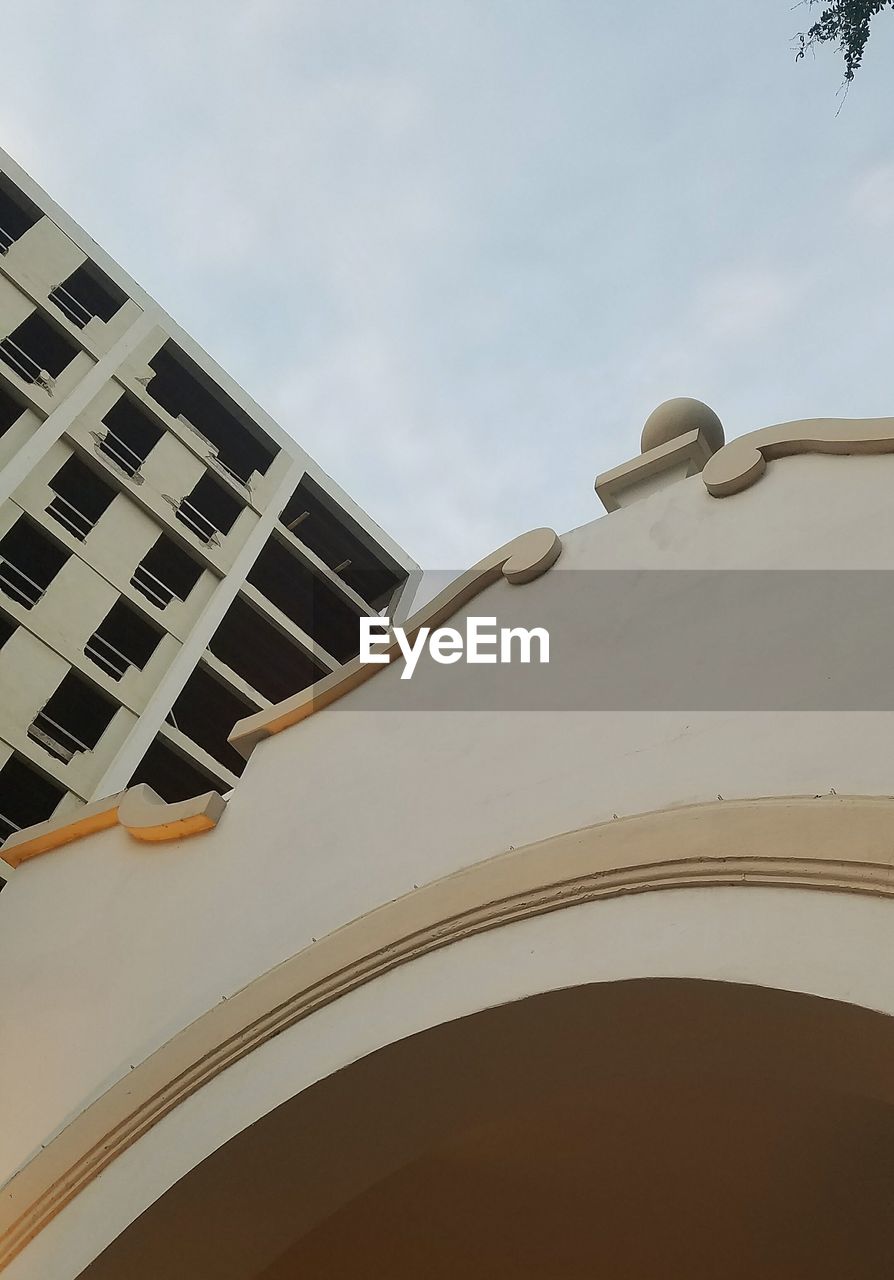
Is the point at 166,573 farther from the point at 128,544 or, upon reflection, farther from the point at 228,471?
the point at 228,471

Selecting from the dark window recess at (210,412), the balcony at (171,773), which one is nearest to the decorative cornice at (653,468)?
the balcony at (171,773)

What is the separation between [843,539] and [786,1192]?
2344 mm

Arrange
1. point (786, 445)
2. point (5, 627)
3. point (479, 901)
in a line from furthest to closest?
point (5, 627) → point (786, 445) → point (479, 901)

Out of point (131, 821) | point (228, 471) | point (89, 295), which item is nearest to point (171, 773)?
point (228, 471)

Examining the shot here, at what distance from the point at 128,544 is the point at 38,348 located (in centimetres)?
408

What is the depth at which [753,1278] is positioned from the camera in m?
4.41

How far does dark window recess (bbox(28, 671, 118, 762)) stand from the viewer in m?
18.4

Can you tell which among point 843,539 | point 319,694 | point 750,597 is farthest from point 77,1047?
point 843,539

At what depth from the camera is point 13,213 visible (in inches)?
861

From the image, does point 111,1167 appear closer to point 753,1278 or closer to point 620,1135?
point 620,1135

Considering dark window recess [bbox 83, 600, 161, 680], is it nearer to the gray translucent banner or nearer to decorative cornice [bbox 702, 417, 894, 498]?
the gray translucent banner

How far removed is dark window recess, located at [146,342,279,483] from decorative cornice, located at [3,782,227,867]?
19114 mm

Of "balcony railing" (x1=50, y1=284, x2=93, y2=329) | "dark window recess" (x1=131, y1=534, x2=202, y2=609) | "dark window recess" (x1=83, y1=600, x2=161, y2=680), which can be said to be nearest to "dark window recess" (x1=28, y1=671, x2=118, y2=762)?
"dark window recess" (x1=83, y1=600, x2=161, y2=680)

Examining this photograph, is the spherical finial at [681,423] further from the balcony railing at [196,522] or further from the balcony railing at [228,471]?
the balcony railing at [228,471]
